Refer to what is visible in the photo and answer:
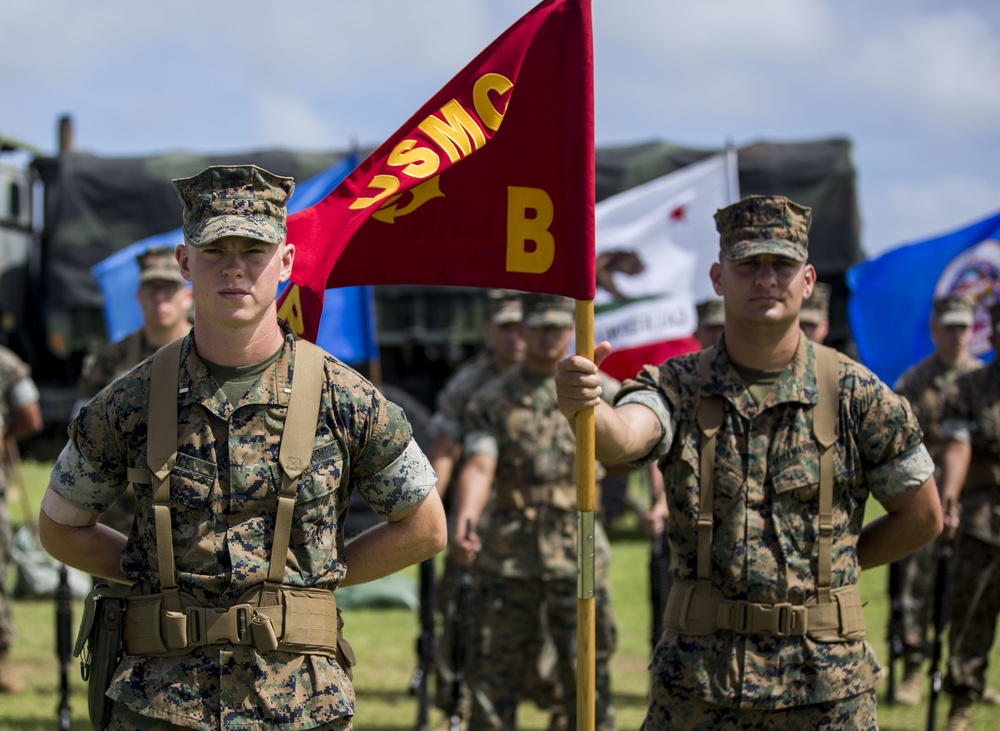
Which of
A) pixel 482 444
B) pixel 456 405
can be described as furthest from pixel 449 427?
pixel 482 444

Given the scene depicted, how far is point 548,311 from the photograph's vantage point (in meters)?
6.15

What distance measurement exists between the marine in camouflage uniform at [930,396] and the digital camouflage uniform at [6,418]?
531 centimetres

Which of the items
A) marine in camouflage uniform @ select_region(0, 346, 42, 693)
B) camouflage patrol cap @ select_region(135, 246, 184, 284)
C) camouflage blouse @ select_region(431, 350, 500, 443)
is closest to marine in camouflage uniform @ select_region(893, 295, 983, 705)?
camouflage blouse @ select_region(431, 350, 500, 443)

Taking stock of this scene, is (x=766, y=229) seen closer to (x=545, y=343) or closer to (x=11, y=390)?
(x=545, y=343)

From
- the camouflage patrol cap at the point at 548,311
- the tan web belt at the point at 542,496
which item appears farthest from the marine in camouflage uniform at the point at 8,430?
the camouflage patrol cap at the point at 548,311

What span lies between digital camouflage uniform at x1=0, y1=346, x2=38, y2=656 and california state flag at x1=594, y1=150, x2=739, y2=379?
4005mm

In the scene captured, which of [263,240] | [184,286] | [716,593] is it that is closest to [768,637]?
[716,593]

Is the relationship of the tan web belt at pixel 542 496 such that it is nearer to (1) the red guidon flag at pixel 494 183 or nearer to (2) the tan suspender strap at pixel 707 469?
(2) the tan suspender strap at pixel 707 469

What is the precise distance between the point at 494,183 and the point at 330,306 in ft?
19.2

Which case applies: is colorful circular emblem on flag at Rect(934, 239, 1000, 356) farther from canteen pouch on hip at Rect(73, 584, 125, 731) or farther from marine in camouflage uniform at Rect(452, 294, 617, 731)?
canteen pouch on hip at Rect(73, 584, 125, 731)

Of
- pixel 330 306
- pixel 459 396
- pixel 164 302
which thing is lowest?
pixel 459 396

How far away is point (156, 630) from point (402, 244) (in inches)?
53.5

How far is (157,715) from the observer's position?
2.99 m

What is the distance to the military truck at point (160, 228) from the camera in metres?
14.5
